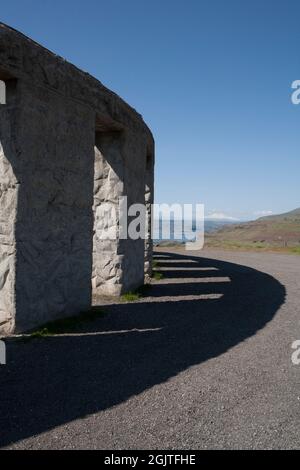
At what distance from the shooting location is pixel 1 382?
406 cm

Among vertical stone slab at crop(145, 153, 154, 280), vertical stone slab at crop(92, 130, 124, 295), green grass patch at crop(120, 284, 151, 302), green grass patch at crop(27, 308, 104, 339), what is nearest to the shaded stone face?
green grass patch at crop(27, 308, 104, 339)

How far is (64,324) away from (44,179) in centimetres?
203

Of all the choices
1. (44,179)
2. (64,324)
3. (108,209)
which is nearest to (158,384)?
(64,324)

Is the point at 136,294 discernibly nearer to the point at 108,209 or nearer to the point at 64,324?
the point at 108,209

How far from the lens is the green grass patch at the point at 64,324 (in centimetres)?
568

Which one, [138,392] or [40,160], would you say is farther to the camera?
[40,160]

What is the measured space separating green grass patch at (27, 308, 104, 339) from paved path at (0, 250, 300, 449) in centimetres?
16

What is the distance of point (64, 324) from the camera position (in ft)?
20.1
